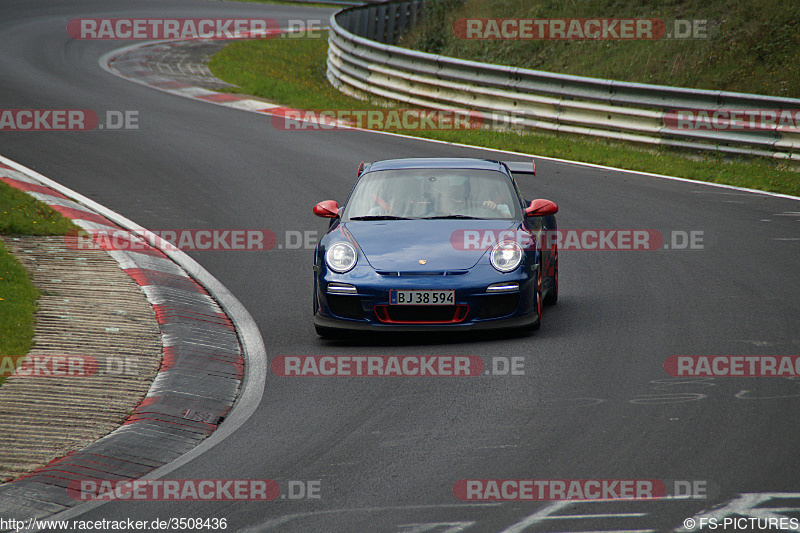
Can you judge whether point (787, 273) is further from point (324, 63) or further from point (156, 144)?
point (324, 63)

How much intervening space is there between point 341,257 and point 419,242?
655 millimetres

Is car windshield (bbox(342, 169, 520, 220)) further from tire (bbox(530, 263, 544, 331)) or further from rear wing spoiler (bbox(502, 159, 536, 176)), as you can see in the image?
tire (bbox(530, 263, 544, 331))

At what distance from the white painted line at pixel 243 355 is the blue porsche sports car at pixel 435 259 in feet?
2.04

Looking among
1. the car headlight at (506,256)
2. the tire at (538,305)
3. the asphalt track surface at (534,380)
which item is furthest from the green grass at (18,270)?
the tire at (538,305)

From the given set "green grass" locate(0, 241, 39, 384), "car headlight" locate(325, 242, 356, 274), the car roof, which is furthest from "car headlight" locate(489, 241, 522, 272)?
"green grass" locate(0, 241, 39, 384)

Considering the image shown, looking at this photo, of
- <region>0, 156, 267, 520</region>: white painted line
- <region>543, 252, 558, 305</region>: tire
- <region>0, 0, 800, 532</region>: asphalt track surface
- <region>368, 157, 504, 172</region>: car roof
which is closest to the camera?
<region>0, 0, 800, 532</region>: asphalt track surface

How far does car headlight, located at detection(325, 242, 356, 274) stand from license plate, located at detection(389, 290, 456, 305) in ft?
1.64

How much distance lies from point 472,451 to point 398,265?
2418 mm

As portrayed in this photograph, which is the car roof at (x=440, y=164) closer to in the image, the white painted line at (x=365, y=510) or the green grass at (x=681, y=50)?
the white painted line at (x=365, y=510)

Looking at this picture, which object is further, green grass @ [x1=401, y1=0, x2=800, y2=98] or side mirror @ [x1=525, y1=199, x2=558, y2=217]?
green grass @ [x1=401, y1=0, x2=800, y2=98]

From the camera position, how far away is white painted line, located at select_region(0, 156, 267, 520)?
562cm

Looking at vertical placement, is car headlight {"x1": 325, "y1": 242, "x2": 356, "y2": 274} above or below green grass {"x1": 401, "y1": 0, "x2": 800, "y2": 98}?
below

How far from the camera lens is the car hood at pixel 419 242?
7.75m

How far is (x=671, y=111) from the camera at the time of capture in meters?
15.8
